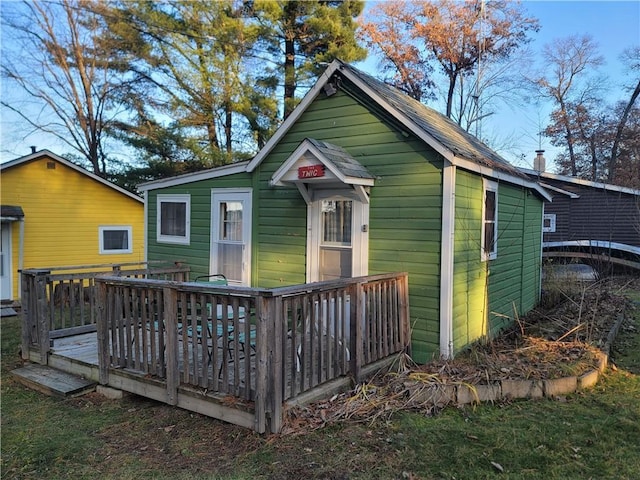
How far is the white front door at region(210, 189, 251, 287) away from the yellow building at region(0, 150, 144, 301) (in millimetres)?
7438

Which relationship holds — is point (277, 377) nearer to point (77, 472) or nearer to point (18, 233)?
point (77, 472)

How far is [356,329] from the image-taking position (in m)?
4.59

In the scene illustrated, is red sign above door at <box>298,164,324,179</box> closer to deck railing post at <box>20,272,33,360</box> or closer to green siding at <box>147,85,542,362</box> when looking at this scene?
green siding at <box>147,85,542,362</box>

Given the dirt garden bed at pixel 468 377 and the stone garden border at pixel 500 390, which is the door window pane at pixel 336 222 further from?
the stone garden border at pixel 500 390

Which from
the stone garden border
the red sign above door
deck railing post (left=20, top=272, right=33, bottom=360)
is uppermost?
the red sign above door

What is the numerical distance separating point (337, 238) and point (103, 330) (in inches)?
133

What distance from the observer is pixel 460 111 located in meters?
23.9

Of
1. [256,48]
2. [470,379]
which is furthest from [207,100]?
[470,379]

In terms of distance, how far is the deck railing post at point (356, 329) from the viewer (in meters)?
4.57

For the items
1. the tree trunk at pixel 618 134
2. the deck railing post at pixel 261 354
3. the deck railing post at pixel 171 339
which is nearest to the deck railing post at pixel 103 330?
the deck railing post at pixel 171 339

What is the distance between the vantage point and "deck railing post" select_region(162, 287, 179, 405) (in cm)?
421

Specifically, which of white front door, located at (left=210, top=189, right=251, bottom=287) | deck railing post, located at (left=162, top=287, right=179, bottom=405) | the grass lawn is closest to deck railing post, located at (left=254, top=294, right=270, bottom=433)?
the grass lawn

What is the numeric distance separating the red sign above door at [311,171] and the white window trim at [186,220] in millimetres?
3443

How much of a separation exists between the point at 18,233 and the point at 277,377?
12105mm
